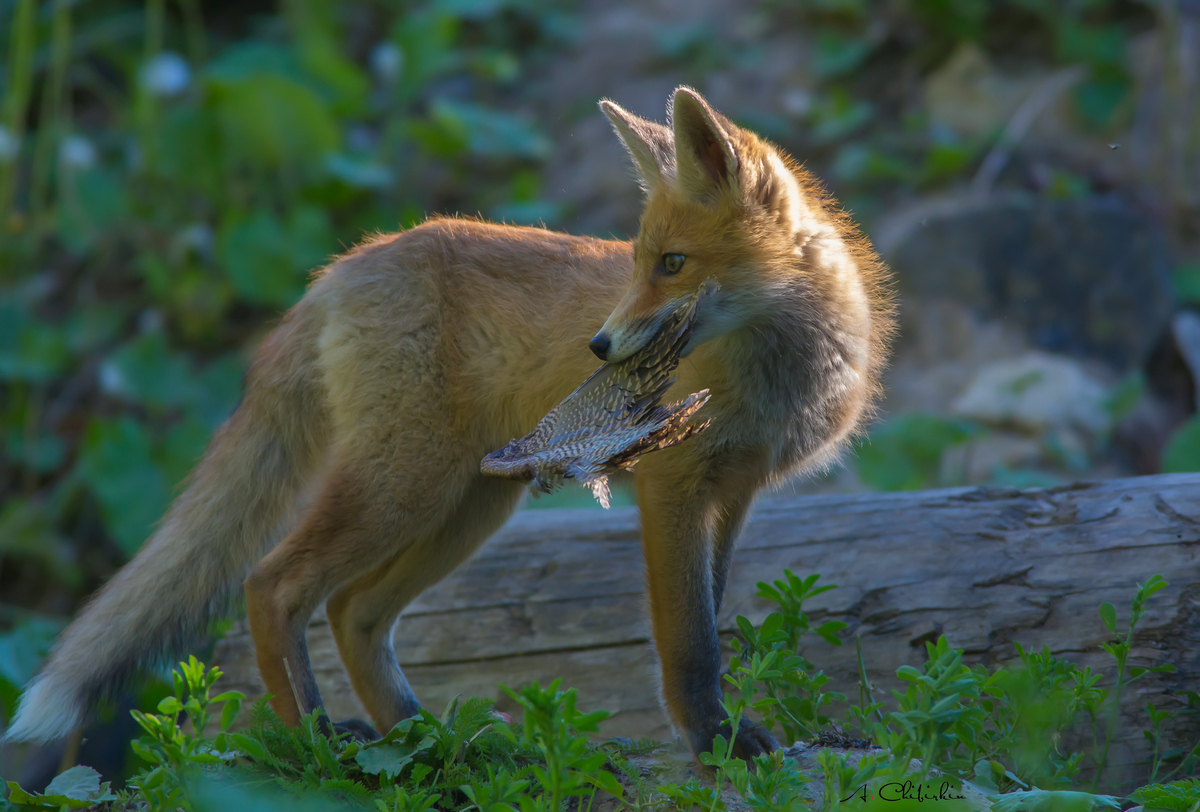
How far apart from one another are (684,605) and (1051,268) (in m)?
4.67

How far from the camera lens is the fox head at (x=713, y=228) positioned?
9.17ft

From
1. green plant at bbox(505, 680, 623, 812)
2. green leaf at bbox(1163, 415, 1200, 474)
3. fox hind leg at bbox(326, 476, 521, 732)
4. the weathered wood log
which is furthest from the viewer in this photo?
green leaf at bbox(1163, 415, 1200, 474)

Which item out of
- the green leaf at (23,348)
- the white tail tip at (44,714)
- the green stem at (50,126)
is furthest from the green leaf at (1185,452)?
the green stem at (50,126)

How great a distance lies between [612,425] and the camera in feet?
7.79

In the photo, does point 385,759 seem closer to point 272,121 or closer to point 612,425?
point 612,425

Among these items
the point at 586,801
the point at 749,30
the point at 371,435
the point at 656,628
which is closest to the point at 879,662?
the point at 656,628

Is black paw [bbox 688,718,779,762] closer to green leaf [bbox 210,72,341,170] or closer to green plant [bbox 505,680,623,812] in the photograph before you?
green plant [bbox 505,680,623,812]

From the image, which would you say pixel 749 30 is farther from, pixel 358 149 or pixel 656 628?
pixel 656 628

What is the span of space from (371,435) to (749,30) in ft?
23.7

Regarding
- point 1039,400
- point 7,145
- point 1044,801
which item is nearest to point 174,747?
point 1044,801

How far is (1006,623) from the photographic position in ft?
10.1

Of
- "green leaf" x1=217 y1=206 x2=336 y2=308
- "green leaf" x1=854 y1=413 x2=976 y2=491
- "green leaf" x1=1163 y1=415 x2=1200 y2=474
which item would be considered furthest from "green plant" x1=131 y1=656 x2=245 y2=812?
"green leaf" x1=217 y1=206 x2=336 y2=308

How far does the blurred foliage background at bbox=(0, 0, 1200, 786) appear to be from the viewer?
19.9ft
